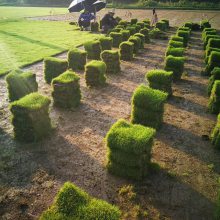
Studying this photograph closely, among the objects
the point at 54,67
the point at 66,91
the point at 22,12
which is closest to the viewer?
the point at 66,91

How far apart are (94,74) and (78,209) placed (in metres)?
12.6

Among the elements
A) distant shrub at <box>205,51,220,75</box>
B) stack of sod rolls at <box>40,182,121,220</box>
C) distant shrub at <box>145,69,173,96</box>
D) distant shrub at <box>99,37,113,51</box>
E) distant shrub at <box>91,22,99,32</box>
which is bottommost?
distant shrub at <box>91,22,99,32</box>

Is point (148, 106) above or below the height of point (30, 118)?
below

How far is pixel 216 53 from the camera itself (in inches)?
843

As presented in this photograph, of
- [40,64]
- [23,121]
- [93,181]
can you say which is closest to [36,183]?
[93,181]

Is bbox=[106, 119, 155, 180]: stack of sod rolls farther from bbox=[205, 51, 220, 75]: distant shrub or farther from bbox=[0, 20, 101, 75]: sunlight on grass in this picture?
bbox=[0, 20, 101, 75]: sunlight on grass

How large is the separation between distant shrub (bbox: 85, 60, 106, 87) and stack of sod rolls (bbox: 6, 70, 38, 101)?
3.93 meters

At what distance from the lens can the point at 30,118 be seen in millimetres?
11766

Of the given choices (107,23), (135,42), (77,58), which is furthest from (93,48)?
(107,23)

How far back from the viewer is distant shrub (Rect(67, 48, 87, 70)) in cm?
2178

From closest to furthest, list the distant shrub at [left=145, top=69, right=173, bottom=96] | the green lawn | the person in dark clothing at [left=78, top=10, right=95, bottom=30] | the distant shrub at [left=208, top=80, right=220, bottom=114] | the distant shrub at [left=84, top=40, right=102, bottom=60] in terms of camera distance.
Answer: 1. the distant shrub at [left=208, top=80, right=220, bottom=114]
2. the distant shrub at [left=145, top=69, right=173, bottom=96]
3. the distant shrub at [left=84, top=40, right=102, bottom=60]
4. the person in dark clothing at [left=78, top=10, right=95, bottom=30]
5. the green lawn

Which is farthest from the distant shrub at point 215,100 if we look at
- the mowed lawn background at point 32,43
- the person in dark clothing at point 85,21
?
the person in dark clothing at point 85,21

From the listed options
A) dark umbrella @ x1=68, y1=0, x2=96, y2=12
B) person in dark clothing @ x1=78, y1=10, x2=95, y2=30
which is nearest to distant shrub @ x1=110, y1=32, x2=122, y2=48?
person in dark clothing @ x1=78, y1=10, x2=95, y2=30

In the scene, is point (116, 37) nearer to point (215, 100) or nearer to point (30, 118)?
point (215, 100)
